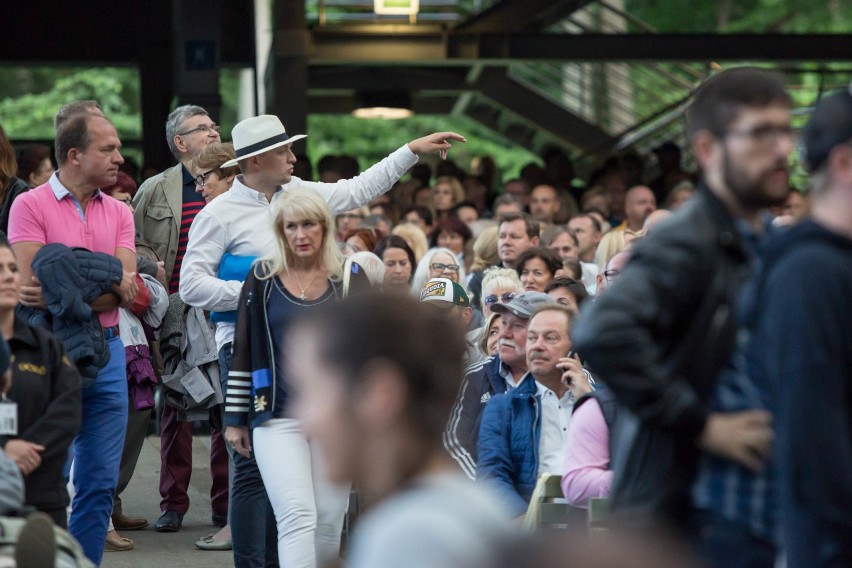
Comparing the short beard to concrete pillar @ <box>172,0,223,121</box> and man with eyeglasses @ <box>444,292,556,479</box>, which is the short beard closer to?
man with eyeglasses @ <box>444,292,556,479</box>

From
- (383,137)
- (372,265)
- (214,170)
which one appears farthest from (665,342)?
(383,137)

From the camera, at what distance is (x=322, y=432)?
276cm

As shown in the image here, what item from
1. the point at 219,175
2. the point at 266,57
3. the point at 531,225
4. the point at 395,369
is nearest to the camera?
the point at 395,369

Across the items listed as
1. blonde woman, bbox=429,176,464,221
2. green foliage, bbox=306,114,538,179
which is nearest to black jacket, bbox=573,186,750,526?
blonde woman, bbox=429,176,464,221

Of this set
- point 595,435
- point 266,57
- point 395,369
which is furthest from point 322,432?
point 266,57

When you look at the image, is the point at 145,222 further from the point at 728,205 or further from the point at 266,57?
the point at 266,57

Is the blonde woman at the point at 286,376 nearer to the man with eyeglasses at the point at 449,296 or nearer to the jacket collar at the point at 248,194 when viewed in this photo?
the jacket collar at the point at 248,194

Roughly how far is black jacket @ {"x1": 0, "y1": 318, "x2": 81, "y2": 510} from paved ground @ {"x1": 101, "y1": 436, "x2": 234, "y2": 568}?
193 cm

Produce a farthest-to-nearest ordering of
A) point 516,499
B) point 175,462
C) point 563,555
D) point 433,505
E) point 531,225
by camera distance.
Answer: point 531,225, point 175,462, point 516,499, point 433,505, point 563,555

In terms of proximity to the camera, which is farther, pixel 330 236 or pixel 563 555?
pixel 330 236

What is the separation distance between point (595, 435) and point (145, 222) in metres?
3.69

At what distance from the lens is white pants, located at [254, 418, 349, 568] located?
6371mm

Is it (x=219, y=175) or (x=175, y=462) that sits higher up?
(x=219, y=175)

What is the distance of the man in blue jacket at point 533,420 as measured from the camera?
6.79 m
